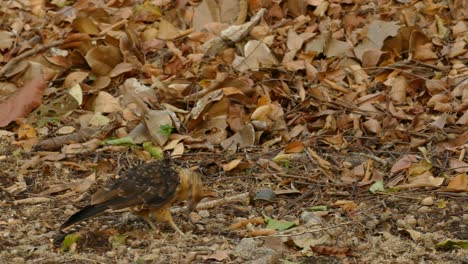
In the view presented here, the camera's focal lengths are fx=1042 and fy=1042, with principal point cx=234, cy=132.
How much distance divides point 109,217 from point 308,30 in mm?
2677

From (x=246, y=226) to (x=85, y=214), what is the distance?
→ 37.5 inches

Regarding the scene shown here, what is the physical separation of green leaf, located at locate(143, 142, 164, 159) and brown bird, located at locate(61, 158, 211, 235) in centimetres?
101

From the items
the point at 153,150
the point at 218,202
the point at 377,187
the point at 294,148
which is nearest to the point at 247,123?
the point at 294,148

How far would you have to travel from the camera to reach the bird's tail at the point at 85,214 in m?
5.06

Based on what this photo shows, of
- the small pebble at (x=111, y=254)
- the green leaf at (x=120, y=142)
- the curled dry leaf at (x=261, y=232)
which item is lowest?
the green leaf at (x=120, y=142)

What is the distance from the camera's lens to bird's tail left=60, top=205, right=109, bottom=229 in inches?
199

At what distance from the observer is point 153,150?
21.9 feet

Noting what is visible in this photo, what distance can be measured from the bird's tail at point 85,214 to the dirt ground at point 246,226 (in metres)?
0.18

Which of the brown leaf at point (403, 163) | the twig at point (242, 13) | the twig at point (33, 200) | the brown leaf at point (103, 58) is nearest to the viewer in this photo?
the twig at point (33, 200)

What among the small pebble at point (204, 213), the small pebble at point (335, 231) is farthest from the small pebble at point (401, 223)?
the small pebble at point (204, 213)

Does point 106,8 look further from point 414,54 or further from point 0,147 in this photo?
point 414,54

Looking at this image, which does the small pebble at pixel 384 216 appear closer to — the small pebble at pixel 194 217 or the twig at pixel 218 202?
the twig at pixel 218 202

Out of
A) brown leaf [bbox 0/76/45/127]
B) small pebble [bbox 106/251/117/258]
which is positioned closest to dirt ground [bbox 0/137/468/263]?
small pebble [bbox 106/251/117/258]

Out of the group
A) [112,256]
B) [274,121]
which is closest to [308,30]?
[274,121]
